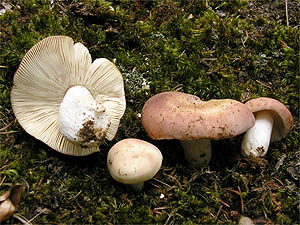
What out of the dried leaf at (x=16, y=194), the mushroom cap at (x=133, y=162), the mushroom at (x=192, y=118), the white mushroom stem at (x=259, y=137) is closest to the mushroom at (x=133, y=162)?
the mushroom cap at (x=133, y=162)

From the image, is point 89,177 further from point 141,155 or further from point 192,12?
point 192,12

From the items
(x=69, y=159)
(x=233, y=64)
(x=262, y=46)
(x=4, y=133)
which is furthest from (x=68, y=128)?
(x=262, y=46)

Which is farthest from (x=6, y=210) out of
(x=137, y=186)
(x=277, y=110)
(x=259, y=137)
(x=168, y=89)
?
(x=277, y=110)

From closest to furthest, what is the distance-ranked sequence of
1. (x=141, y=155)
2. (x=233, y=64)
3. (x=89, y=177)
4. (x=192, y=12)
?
1. (x=141, y=155)
2. (x=89, y=177)
3. (x=233, y=64)
4. (x=192, y=12)

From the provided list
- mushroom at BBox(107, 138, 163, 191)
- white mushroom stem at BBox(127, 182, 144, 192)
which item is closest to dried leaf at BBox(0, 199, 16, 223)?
mushroom at BBox(107, 138, 163, 191)

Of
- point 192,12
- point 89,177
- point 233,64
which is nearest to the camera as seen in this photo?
point 89,177

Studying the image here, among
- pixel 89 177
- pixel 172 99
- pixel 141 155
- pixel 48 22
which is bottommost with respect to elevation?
pixel 89 177

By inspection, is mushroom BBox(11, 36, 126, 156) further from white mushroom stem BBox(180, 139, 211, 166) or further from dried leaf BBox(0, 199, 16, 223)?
white mushroom stem BBox(180, 139, 211, 166)
